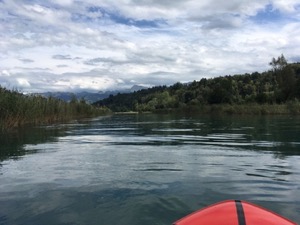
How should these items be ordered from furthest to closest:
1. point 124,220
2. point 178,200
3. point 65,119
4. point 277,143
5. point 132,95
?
point 132,95
point 65,119
point 277,143
point 178,200
point 124,220

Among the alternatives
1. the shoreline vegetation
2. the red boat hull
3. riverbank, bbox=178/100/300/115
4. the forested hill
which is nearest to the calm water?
the red boat hull

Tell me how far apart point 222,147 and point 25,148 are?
6857 millimetres

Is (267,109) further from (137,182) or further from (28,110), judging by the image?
(137,182)

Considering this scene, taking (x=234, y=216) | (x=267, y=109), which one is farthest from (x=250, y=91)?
(x=234, y=216)

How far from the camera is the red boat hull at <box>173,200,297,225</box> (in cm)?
358

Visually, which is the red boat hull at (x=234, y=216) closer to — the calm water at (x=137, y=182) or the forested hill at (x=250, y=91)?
Result: the calm water at (x=137, y=182)

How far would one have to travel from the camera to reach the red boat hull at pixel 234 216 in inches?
141

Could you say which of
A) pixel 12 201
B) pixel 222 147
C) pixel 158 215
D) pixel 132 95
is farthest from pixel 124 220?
pixel 132 95

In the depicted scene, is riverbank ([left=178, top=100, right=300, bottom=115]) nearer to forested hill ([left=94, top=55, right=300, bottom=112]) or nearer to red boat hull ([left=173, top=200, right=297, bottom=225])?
forested hill ([left=94, top=55, right=300, bottom=112])

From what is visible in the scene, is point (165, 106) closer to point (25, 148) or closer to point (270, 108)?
point (270, 108)

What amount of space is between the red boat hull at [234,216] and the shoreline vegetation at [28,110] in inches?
724

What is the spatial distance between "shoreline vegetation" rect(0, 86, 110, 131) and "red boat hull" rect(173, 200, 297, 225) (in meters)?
18.4

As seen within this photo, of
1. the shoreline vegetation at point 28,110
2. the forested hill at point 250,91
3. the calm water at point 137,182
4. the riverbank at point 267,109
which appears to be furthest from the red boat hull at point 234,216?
the forested hill at point 250,91

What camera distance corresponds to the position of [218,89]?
8338cm
